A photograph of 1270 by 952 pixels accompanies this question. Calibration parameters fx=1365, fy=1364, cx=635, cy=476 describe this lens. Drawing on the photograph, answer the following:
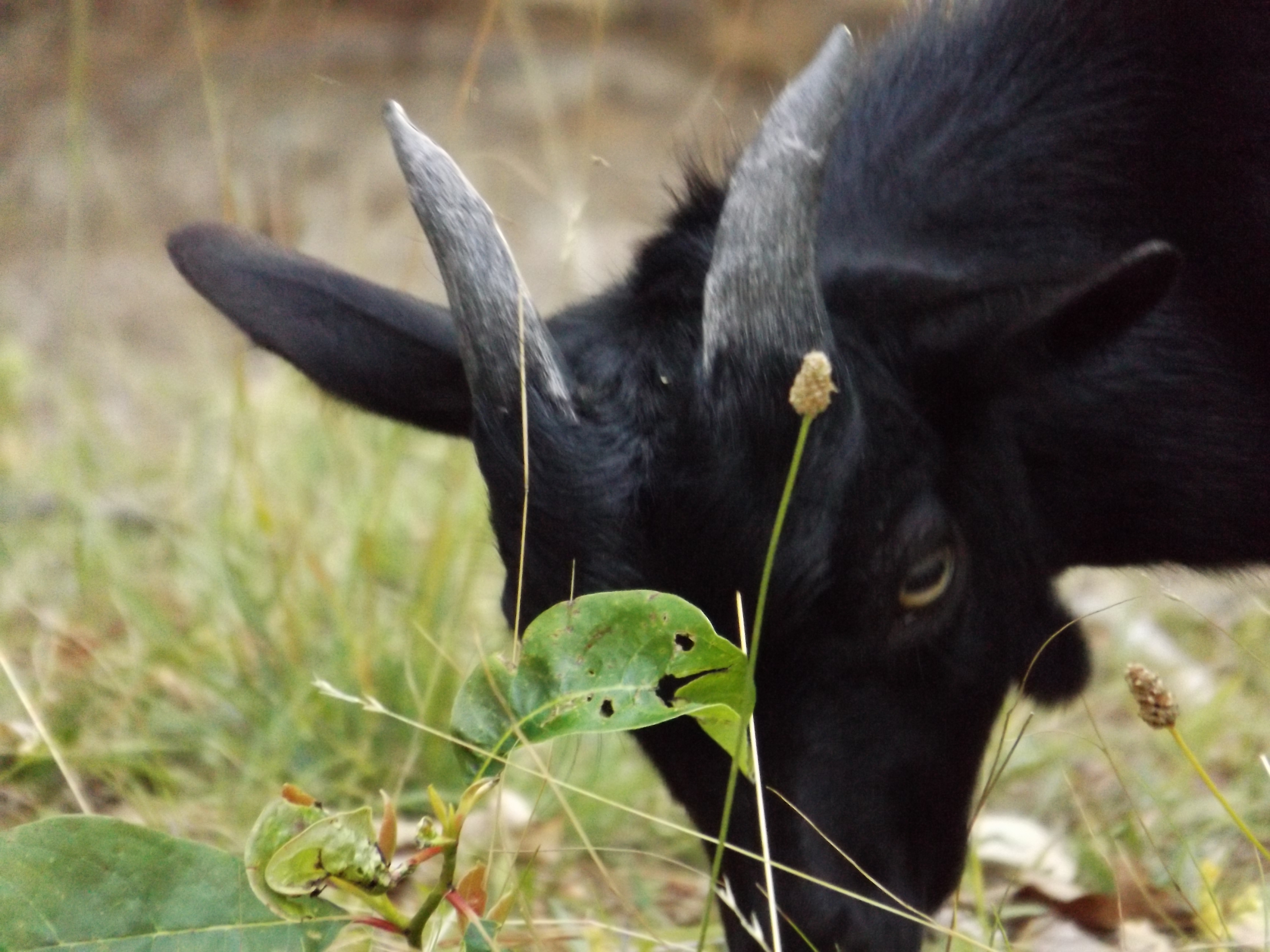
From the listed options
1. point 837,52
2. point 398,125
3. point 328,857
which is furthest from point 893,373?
point 328,857

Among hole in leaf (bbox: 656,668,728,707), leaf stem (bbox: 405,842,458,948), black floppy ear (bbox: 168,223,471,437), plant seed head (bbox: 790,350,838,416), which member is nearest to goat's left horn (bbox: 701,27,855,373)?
plant seed head (bbox: 790,350,838,416)

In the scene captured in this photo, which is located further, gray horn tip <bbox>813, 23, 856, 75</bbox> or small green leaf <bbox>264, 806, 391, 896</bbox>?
gray horn tip <bbox>813, 23, 856, 75</bbox>

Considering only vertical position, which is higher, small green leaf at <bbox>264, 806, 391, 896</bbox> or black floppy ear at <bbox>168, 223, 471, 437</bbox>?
black floppy ear at <bbox>168, 223, 471, 437</bbox>

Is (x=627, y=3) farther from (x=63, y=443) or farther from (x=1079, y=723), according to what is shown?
(x=1079, y=723)

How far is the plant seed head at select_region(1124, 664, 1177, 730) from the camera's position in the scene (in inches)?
77.4

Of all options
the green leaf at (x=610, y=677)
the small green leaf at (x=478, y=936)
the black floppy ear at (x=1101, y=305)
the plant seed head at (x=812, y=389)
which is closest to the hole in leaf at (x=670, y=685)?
the green leaf at (x=610, y=677)

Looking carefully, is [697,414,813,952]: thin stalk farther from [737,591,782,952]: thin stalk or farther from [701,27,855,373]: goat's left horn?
[701,27,855,373]: goat's left horn

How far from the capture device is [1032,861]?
3.35m

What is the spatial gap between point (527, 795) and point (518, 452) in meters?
1.87

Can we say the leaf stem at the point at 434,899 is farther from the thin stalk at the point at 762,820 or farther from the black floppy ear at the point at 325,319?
the black floppy ear at the point at 325,319

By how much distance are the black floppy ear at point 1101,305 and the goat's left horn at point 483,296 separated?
30.9 inches

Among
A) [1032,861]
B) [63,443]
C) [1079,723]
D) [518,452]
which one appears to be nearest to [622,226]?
[63,443]

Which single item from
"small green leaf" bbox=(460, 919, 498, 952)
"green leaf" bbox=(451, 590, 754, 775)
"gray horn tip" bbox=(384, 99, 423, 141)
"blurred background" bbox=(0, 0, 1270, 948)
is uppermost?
"gray horn tip" bbox=(384, 99, 423, 141)

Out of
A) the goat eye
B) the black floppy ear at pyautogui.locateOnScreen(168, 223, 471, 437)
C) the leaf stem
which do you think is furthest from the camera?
the black floppy ear at pyautogui.locateOnScreen(168, 223, 471, 437)
